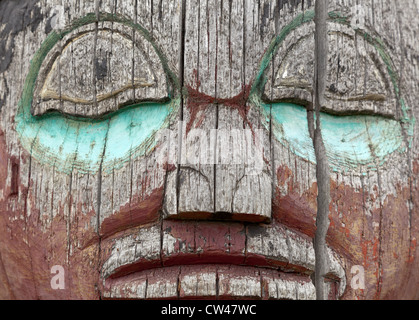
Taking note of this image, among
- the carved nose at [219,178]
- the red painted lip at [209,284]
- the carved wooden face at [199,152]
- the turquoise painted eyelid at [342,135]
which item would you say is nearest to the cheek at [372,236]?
the carved wooden face at [199,152]

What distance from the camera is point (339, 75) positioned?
3.00 meters

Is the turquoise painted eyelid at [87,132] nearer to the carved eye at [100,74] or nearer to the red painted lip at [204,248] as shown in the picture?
the carved eye at [100,74]

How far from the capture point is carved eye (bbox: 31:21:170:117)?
9.41 feet

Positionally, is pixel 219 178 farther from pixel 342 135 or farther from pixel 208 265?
pixel 342 135

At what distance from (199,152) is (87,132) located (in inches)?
22.3

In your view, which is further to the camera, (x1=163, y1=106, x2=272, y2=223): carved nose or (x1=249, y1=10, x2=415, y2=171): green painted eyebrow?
(x1=249, y1=10, x2=415, y2=171): green painted eyebrow

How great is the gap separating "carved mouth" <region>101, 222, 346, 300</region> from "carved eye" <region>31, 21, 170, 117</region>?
609 mm

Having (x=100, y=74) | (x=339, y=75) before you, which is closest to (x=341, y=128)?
(x=339, y=75)

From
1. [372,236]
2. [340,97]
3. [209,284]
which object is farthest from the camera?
[340,97]

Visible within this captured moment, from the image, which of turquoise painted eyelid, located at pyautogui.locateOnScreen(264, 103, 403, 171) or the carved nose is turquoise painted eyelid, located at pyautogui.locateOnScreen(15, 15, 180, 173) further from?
turquoise painted eyelid, located at pyautogui.locateOnScreen(264, 103, 403, 171)

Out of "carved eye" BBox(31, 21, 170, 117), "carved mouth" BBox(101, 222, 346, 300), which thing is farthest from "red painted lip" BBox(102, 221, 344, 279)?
"carved eye" BBox(31, 21, 170, 117)

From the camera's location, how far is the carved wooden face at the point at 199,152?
8.77ft

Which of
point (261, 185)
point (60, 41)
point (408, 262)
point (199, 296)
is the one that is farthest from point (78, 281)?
point (408, 262)

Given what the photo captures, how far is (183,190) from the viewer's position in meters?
2.64
